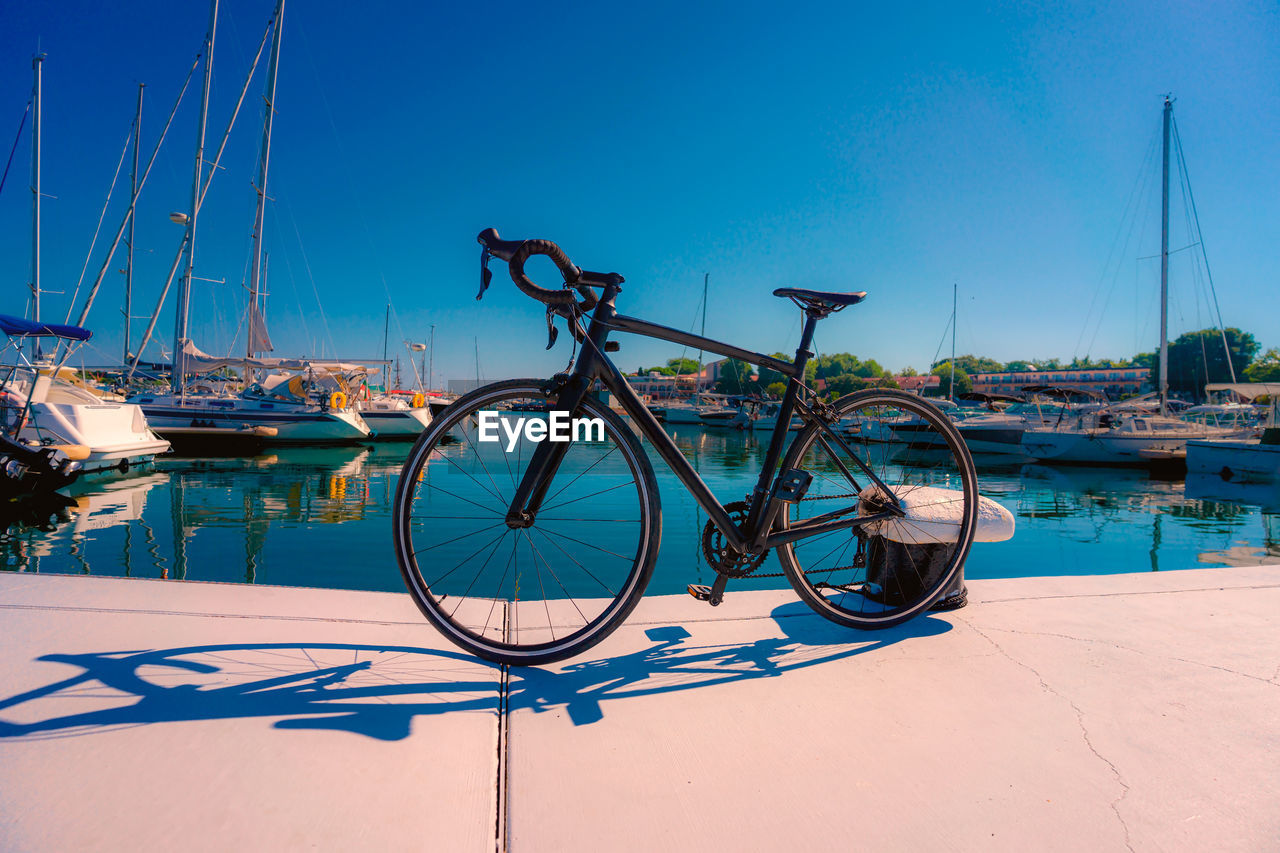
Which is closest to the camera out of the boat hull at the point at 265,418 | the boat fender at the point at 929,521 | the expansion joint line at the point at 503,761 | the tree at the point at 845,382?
the expansion joint line at the point at 503,761

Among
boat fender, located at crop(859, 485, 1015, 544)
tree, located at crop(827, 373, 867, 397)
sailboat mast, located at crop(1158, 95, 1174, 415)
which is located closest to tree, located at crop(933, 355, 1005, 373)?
tree, located at crop(827, 373, 867, 397)

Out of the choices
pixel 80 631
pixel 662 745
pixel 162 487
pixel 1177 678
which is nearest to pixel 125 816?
pixel 662 745

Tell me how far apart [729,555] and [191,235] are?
94.4 ft

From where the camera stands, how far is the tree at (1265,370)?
69375mm

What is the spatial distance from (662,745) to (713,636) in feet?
2.57

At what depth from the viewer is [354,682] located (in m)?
1.78

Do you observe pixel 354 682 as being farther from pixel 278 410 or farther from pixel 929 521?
pixel 278 410

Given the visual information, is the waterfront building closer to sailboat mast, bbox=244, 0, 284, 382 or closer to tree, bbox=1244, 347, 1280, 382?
tree, bbox=1244, 347, 1280, 382

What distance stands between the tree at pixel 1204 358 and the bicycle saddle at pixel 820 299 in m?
91.0

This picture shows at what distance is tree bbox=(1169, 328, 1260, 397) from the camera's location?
230 feet

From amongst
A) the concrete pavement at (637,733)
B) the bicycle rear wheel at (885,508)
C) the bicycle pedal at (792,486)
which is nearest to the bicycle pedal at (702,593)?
the concrete pavement at (637,733)

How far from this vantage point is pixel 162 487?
11.8 metres

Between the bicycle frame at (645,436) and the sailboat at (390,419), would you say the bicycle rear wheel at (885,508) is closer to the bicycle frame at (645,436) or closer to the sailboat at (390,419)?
the bicycle frame at (645,436)

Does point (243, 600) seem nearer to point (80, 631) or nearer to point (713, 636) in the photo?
point (80, 631)
